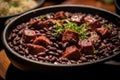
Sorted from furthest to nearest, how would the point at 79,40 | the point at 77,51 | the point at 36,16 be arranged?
1. the point at 36,16
2. the point at 79,40
3. the point at 77,51

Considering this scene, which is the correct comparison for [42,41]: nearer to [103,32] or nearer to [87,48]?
[87,48]

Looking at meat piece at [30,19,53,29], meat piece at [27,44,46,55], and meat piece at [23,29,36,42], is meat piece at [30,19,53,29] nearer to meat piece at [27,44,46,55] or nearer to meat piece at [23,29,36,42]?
meat piece at [23,29,36,42]

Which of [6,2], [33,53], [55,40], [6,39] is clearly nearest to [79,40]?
[55,40]

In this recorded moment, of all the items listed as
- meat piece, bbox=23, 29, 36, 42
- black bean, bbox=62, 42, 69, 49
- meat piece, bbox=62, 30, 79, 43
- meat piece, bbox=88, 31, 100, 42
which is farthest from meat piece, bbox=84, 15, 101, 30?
meat piece, bbox=23, 29, 36, 42

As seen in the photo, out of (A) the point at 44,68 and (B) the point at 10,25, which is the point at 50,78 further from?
(B) the point at 10,25

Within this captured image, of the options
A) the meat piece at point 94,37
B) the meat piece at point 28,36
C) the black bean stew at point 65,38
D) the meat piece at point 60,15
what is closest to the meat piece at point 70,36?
the black bean stew at point 65,38

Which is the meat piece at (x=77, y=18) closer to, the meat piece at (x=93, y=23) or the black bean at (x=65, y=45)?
the meat piece at (x=93, y=23)

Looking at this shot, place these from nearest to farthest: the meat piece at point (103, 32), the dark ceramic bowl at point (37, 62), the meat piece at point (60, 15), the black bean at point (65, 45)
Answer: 1. the dark ceramic bowl at point (37, 62)
2. the black bean at point (65, 45)
3. the meat piece at point (103, 32)
4. the meat piece at point (60, 15)
